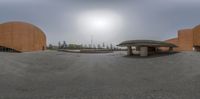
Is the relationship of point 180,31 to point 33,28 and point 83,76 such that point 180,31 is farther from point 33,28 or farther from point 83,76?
point 83,76

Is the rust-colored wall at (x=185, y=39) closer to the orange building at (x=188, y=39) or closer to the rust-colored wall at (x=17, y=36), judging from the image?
the orange building at (x=188, y=39)

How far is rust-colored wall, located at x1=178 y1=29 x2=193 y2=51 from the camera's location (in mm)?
51963

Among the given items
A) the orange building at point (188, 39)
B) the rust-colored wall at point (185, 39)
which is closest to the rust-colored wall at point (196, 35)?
the orange building at point (188, 39)

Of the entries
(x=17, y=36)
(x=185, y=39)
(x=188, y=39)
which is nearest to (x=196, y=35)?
(x=188, y=39)

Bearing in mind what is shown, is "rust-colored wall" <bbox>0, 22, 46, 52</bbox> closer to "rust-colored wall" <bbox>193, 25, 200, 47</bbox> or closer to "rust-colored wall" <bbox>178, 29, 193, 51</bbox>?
"rust-colored wall" <bbox>178, 29, 193, 51</bbox>

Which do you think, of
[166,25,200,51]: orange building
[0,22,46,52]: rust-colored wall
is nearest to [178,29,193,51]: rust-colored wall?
[166,25,200,51]: orange building

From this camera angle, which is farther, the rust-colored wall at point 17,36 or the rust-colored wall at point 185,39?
the rust-colored wall at point 185,39

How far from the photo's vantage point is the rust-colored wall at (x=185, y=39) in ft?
170

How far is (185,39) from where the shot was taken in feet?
174

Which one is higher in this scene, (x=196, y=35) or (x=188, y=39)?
(x=196, y=35)

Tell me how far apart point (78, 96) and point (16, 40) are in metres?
39.0

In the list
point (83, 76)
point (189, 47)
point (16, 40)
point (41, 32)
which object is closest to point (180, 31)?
point (189, 47)

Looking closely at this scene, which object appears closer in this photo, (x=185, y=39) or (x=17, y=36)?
(x=17, y=36)

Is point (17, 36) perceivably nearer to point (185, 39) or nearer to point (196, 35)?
point (196, 35)
